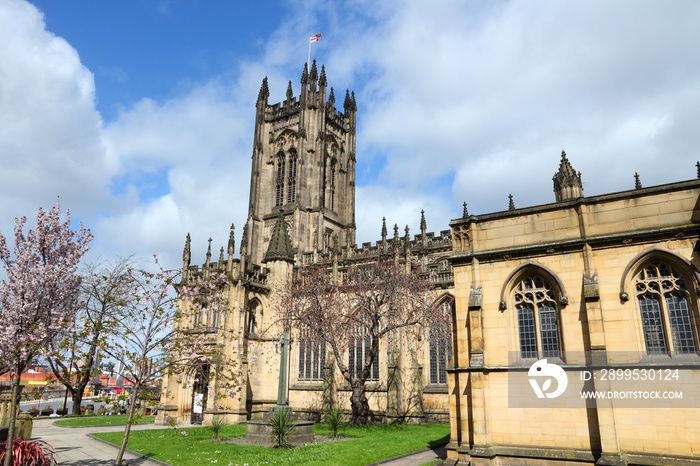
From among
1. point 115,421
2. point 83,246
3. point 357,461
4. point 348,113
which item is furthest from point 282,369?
point 348,113

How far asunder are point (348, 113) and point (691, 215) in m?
56.5

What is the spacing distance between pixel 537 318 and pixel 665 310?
3538 millimetres

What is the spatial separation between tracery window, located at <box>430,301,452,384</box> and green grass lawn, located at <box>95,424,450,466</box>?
572 cm

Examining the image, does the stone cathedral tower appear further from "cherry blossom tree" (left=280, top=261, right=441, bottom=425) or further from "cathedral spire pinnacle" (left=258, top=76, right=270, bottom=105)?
"cherry blossom tree" (left=280, top=261, right=441, bottom=425)

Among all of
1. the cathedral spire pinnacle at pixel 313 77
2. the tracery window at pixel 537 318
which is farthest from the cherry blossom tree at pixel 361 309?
the cathedral spire pinnacle at pixel 313 77

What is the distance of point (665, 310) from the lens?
13859mm

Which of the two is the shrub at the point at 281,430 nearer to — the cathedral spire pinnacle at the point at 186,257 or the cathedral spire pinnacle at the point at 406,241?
the cathedral spire pinnacle at the point at 406,241

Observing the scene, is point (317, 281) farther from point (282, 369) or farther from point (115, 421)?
point (115, 421)

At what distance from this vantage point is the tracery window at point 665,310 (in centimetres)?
1365

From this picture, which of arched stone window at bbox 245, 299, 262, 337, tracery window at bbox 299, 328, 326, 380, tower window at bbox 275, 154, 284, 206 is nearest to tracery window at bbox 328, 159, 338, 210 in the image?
tower window at bbox 275, 154, 284, 206

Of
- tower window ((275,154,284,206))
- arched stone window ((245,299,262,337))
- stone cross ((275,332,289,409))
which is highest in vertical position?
tower window ((275,154,284,206))

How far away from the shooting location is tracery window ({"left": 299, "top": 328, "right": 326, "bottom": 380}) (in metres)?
35.4

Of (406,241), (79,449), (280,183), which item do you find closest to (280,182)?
(280,183)

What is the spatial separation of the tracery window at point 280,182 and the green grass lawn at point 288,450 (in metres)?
35.2
